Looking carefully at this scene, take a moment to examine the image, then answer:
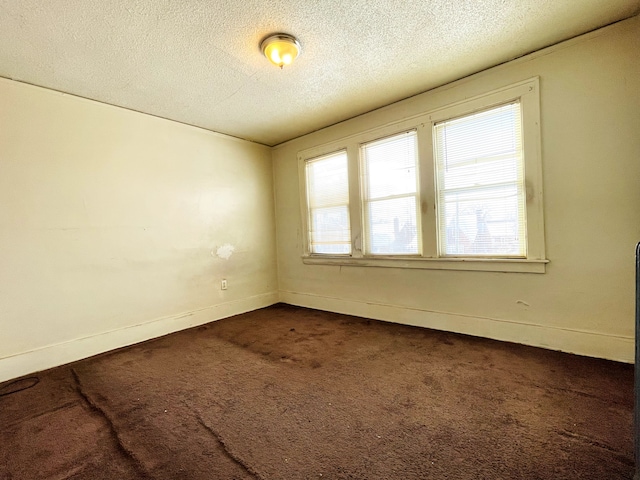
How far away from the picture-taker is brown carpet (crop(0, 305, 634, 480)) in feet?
4.51

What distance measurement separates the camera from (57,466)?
1446 mm

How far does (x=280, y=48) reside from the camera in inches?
87.7

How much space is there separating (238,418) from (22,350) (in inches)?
87.8

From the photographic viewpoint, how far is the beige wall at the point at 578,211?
7.24ft

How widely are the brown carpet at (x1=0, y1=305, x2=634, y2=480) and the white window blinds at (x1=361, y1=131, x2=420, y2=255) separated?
119cm

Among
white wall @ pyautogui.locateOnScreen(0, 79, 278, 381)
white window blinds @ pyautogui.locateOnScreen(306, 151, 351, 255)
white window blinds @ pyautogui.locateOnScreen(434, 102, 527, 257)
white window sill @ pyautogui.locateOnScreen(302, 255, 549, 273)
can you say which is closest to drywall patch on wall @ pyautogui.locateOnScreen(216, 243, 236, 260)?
white wall @ pyautogui.locateOnScreen(0, 79, 278, 381)

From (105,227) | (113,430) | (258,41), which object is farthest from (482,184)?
(105,227)

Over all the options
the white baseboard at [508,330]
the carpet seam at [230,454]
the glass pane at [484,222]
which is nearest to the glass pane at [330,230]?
the white baseboard at [508,330]

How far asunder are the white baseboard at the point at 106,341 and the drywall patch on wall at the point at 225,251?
2.16ft

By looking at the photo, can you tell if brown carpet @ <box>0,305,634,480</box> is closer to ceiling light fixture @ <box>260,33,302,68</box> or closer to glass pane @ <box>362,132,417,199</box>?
glass pane @ <box>362,132,417,199</box>

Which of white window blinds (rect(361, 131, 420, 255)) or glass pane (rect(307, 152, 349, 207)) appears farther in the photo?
glass pane (rect(307, 152, 349, 207))

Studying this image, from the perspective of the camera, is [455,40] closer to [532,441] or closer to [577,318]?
[577,318]

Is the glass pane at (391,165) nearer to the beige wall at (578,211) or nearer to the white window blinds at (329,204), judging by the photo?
the white window blinds at (329,204)

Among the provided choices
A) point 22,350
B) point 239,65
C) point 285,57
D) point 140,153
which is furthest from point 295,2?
point 22,350
